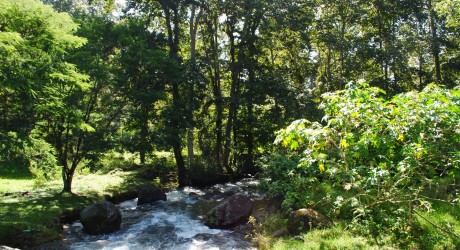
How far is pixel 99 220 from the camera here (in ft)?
40.2

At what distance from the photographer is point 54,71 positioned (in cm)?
1132

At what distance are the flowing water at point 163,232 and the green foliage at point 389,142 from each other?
406 centimetres

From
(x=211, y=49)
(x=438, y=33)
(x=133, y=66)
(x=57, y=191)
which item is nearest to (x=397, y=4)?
(x=438, y=33)

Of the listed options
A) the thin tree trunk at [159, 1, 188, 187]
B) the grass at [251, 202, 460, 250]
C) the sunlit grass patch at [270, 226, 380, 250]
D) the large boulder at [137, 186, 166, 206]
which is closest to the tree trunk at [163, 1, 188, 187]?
the thin tree trunk at [159, 1, 188, 187]

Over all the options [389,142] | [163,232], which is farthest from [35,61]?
[389,142]

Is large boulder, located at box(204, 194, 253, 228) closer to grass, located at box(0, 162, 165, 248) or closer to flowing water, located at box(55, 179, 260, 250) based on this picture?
flowing water, located at box(55, 179, 260, 250)

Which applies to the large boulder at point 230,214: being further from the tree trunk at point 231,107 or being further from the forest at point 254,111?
the tree trunk at point 231,107

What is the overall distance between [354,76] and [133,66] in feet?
62.4

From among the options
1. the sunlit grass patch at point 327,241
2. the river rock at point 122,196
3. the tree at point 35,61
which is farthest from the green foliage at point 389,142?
the river rock at point 122,196

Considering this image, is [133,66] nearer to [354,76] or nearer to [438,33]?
[354,76]

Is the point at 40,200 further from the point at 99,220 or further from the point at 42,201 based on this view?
the point at 99,220

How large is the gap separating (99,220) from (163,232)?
2.34 metres

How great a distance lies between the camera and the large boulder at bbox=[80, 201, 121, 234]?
1217 cm

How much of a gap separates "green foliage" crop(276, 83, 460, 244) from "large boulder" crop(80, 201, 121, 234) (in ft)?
25.4
